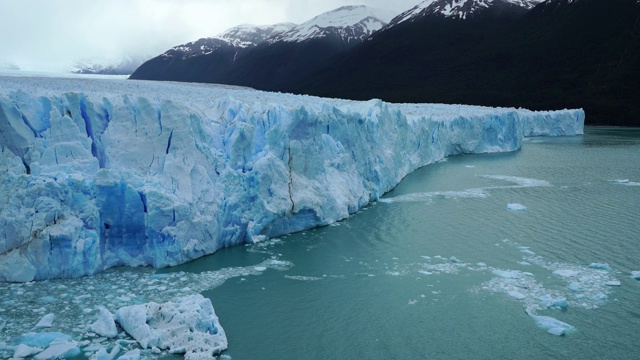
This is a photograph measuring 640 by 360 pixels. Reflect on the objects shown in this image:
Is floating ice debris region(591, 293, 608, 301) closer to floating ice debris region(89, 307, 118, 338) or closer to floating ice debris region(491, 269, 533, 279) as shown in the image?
floating ice debris region(491, 269, 533, 279)

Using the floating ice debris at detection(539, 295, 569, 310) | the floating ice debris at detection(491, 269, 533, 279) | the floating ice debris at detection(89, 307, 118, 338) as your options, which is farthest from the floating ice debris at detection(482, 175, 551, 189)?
the floating ice debris at detection(89, 307, 118, 338)

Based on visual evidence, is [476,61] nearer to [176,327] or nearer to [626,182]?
[626,182]

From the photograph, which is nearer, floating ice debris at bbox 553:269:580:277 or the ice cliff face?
the ice cliff face

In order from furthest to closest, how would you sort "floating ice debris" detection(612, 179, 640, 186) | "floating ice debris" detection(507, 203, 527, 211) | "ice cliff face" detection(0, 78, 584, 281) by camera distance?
1. "floating ice debris" detection(612, 179, 640, 186)
2. "floating ice debris" detection(507, 203, 527, 211)
3. "ice cliff face" detection(0, 78, 584, 281)

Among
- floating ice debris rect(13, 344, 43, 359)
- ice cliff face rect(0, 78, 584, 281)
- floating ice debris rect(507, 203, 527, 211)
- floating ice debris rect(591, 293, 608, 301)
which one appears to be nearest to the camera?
floating ice debris rect(13, 344, 43, 359)

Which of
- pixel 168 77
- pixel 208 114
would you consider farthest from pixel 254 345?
pixel 168 77

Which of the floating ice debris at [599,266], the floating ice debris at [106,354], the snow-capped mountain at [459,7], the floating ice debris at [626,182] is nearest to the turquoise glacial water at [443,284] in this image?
the floating ice debris at [599,266]

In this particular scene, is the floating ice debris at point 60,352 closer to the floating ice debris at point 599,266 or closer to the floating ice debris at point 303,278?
the floating ice debris at point 303,278

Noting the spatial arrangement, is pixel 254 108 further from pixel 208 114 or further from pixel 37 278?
pixel 37 278
